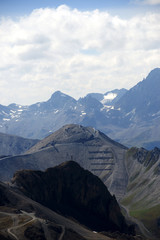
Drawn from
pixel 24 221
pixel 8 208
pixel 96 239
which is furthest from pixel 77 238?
pixel 8 208

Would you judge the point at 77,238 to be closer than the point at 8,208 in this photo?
Yes

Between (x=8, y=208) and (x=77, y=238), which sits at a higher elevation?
(x=8, y=208)

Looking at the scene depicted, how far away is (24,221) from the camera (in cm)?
17888

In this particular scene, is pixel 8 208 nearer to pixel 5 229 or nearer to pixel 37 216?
pixel 37 216

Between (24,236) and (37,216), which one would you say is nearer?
(24,236)

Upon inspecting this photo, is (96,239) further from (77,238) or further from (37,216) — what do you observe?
(37,216)

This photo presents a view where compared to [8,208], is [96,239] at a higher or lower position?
lower

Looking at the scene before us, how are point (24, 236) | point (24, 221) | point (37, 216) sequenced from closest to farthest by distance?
point (24, 236) < point (24, 221) < point (37, 216)

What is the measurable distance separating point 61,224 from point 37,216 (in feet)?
39.1

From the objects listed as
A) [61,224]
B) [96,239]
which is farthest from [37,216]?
[96,239]

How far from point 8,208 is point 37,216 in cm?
1411

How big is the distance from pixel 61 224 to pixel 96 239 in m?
18.5

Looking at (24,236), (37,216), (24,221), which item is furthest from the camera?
(37,216)

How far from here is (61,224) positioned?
654 ft
